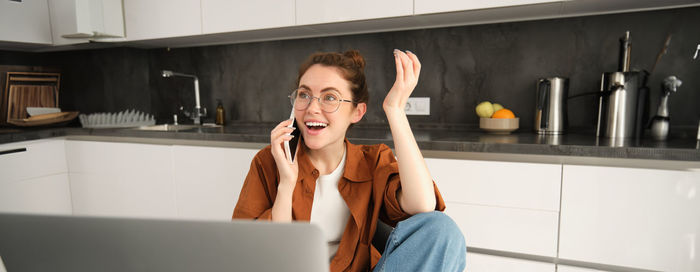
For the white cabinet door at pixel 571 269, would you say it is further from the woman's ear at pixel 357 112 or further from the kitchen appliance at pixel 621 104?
the woman's ear at pixel 357 112

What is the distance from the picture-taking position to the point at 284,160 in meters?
0.91

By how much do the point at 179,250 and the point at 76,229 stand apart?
3.7 inches

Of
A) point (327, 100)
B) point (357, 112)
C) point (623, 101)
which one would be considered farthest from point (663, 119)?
point (327, 100)

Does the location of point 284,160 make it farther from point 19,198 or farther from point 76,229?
point 19,198

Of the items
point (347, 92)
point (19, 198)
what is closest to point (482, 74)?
point (347, 92)

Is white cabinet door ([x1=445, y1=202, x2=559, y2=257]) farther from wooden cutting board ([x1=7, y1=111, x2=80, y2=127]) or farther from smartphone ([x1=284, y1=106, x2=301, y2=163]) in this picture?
wooden cutting board ([x1=7, y1=111, x2=80, y2=127])

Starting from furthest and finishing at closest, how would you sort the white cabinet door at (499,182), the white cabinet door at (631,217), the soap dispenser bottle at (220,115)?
the soap dispenser bottle at (220,115) → the white cabinet door at (499,182) → the white cabinet door at (631,217)

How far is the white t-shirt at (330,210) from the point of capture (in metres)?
1.02

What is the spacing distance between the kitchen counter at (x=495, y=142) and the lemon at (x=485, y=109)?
15 centimetres

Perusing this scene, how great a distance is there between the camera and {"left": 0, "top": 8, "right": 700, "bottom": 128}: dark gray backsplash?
66.1 inches

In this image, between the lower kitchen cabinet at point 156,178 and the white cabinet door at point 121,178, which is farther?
the white cabinet door at point 121,178

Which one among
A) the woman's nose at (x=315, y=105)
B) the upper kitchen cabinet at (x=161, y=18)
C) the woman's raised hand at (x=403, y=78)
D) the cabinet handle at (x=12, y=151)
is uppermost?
the upper kitchen cabinet at (x=161, y=18)

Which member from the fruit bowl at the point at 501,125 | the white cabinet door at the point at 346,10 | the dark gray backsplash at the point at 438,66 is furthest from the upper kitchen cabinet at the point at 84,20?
the fruit bowl at the point at 501,125

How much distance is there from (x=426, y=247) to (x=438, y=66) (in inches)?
57.1
